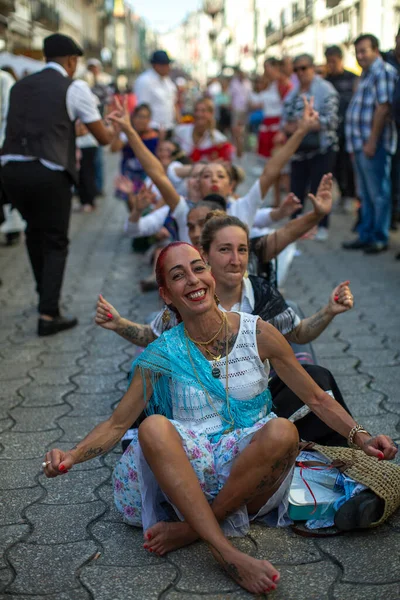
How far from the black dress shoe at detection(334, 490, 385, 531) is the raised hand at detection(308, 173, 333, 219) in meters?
1.97

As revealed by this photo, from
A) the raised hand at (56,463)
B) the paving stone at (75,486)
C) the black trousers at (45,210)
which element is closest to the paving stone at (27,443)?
the paving stone at (75,486)

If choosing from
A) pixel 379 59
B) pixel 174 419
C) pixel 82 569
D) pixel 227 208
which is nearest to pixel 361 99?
pixel 379 59

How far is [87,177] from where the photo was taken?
12.1 metres

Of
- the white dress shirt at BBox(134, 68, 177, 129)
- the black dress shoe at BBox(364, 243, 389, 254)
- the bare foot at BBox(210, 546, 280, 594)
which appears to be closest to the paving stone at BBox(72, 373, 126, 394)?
the bare foot at BBox(210, 546, 280, 594)

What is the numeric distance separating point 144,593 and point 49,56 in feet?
13.8

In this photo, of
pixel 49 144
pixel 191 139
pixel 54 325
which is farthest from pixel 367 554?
pixel 191 139

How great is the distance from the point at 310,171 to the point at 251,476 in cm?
667

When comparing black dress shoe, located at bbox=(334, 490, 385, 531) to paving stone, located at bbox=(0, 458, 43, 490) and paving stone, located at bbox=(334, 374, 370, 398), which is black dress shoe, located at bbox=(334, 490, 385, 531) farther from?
paving stone, located at bbox=(334, 374, 370, 398)

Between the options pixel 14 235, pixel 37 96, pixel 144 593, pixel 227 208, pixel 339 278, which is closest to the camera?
pixel 144 593

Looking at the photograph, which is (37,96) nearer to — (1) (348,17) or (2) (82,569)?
(2) (82,569)

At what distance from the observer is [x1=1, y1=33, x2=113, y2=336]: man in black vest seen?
5727mm

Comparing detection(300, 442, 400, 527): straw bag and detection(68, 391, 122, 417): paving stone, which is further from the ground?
detection(300, 442, 400, 527): straw bag

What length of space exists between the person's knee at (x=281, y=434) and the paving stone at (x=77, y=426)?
4.87 feet

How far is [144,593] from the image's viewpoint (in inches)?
107
